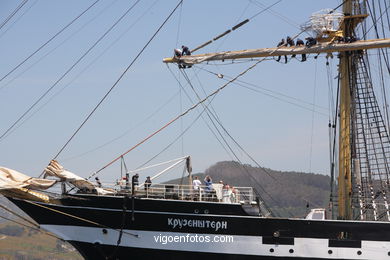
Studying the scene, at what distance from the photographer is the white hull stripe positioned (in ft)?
99.9

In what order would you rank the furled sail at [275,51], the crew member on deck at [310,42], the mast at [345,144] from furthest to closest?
the crew member on deck at [310,42] < the furled sail at [275,51] < the mast at [345,144]

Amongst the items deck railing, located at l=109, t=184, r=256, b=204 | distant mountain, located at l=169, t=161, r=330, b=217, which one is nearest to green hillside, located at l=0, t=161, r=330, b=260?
distant mountain, located at l=169, t=161, r=330, b=217

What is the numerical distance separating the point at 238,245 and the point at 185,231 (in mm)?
2052

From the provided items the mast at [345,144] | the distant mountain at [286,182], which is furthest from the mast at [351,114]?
the distant mountain at [286,182]

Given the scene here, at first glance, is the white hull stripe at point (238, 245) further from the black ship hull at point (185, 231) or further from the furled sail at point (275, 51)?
the furled sail at point (275, 51)

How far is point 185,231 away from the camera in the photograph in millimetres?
30547

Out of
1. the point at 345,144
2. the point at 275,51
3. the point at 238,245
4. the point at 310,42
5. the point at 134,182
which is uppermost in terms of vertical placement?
the point at 310,42

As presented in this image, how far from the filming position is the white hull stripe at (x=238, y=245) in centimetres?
3045

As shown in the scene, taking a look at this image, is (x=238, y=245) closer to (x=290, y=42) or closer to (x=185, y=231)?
(x=185, y=231)

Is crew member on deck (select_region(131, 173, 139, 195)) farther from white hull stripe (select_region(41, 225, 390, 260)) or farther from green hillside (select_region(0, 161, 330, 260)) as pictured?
green hillside (select_region(0, 161, 330, 260))

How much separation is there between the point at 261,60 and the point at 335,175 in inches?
247

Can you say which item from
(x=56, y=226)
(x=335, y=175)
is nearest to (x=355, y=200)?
(x=335, y=175)

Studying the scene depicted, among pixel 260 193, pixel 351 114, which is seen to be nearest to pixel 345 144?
pixel 351 114

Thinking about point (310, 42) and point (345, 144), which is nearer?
point (345, 144)
